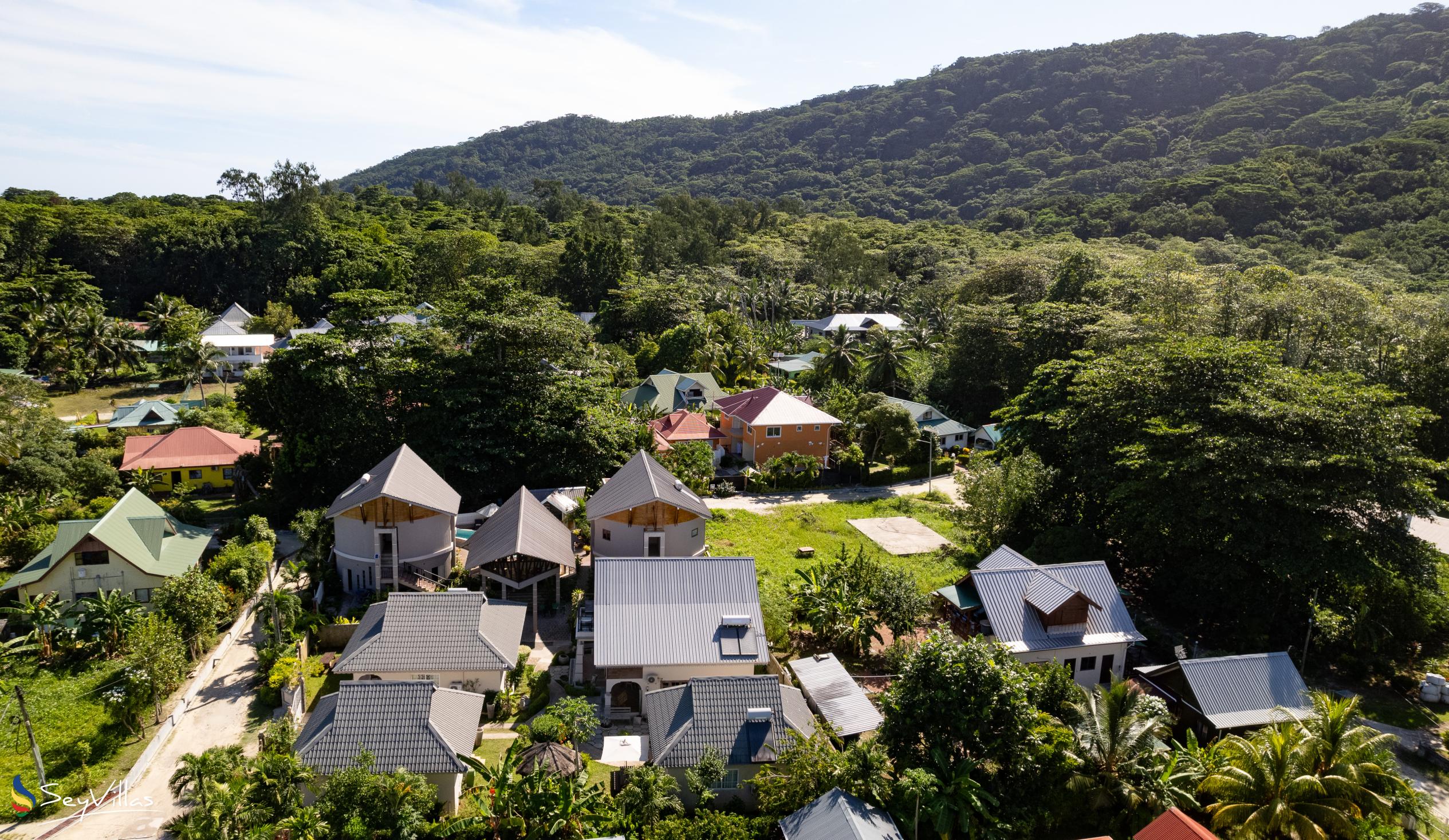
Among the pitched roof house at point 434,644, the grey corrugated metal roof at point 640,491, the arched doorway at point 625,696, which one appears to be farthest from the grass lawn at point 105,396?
the arched doorway at point 625,696

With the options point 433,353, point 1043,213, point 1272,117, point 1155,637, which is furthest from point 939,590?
point 1272,117

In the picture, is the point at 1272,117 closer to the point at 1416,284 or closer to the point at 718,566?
the point at 1416,284

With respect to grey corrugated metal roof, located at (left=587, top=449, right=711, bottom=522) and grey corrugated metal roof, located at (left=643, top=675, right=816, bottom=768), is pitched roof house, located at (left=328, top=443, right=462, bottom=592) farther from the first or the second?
grey corrugated metal roof, located at (left=643, top=675, right=816, bottom=768)

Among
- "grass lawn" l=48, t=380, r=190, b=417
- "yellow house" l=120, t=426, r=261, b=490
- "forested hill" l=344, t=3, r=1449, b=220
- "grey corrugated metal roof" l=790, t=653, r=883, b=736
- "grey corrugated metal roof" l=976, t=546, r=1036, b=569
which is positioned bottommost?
"grey corrugated metal roof" l=790, t=653, r=883, b=736

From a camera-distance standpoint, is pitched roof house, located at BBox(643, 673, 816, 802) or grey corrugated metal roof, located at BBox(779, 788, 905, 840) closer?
grey corrugated metal roof, located at BBox(779, 788, 905, 840)

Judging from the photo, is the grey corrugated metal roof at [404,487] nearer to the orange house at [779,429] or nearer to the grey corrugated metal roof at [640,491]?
the grey corrugated metal roof at [640,491]

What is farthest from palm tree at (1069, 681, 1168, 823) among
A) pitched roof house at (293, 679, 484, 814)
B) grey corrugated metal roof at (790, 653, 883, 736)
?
pitched roof house at (293, 679, 484, 814)

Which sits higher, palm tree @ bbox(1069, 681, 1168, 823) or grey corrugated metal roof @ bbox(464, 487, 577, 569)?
grey corrugated metal roof @ bbox(464, 487, 577, 569)
